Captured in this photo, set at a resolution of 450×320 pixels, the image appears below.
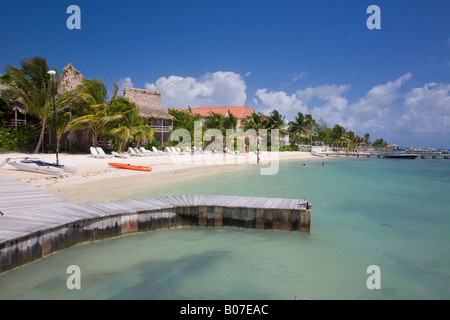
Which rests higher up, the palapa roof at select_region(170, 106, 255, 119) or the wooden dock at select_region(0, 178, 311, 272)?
the palapa roof at select_region(170, 106, 255, 119)

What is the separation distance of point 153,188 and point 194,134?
25021 mm

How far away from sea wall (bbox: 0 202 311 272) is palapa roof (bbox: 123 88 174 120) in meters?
26.0

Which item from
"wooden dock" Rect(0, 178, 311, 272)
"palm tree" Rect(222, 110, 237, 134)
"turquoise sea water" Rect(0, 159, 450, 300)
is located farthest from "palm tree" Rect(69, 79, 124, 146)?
"turquoise sea water" Rect(0, 159, 450, 300)

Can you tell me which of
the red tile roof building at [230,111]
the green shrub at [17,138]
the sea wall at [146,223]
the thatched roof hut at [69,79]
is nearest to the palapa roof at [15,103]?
the green shrub at [17,138]

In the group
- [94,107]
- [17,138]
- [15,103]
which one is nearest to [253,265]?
[94,107]

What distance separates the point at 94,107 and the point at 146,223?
19159mm

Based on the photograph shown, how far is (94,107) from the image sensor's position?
74.5ft

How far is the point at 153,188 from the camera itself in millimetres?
12109

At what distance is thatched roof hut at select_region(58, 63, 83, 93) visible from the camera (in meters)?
26.0

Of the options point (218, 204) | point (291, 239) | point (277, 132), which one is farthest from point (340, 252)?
point (277, 132)

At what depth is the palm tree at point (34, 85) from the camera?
20.0 m

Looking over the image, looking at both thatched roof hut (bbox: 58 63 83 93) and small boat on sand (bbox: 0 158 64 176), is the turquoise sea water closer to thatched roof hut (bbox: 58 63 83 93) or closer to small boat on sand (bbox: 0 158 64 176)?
small boat on sand (bbox: 0 158 64 176)

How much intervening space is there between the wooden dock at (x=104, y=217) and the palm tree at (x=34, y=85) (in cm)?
1487
